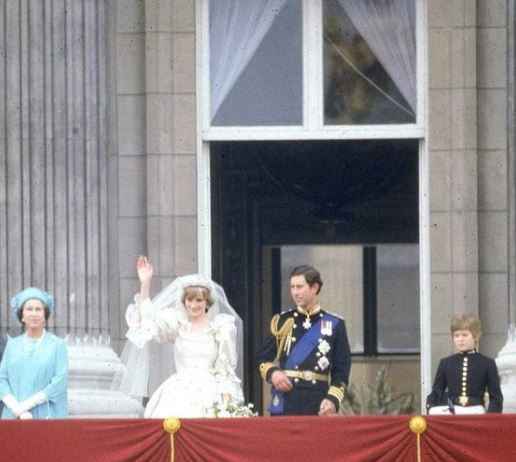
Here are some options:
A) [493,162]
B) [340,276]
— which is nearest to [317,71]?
[493,162]

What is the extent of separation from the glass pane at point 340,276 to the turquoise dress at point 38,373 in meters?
8.97

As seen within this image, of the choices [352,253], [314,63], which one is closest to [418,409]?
[314,63]

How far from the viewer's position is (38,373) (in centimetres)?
2084

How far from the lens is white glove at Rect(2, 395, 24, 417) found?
812 inches

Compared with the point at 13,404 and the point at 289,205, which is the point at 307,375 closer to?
the point at 13,404

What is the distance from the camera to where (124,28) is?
959 inches

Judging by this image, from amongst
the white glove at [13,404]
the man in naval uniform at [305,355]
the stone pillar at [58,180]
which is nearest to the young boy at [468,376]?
the man in naval uniform at [305,355]

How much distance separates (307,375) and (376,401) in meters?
4.50

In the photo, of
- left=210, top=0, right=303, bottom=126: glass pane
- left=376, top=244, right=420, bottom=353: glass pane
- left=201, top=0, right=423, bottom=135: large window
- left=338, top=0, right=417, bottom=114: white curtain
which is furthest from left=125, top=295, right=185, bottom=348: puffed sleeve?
left=376, top=244, right=420, bottom=353: glass pane

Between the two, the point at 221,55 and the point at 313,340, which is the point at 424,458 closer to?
the point at 313,340

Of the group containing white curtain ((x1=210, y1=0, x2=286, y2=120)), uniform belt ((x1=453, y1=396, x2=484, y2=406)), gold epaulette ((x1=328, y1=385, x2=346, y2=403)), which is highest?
white curtain ((x1=210, y1=0, x2=286, y2=120))

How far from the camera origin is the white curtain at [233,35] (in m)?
24.5

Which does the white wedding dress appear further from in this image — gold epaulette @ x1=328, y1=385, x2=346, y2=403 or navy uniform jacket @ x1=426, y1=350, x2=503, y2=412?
navy uniform jacket @ x1=426, y1=350, x2=503, y2=412

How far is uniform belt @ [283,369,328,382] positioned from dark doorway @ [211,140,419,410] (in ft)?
12.4
